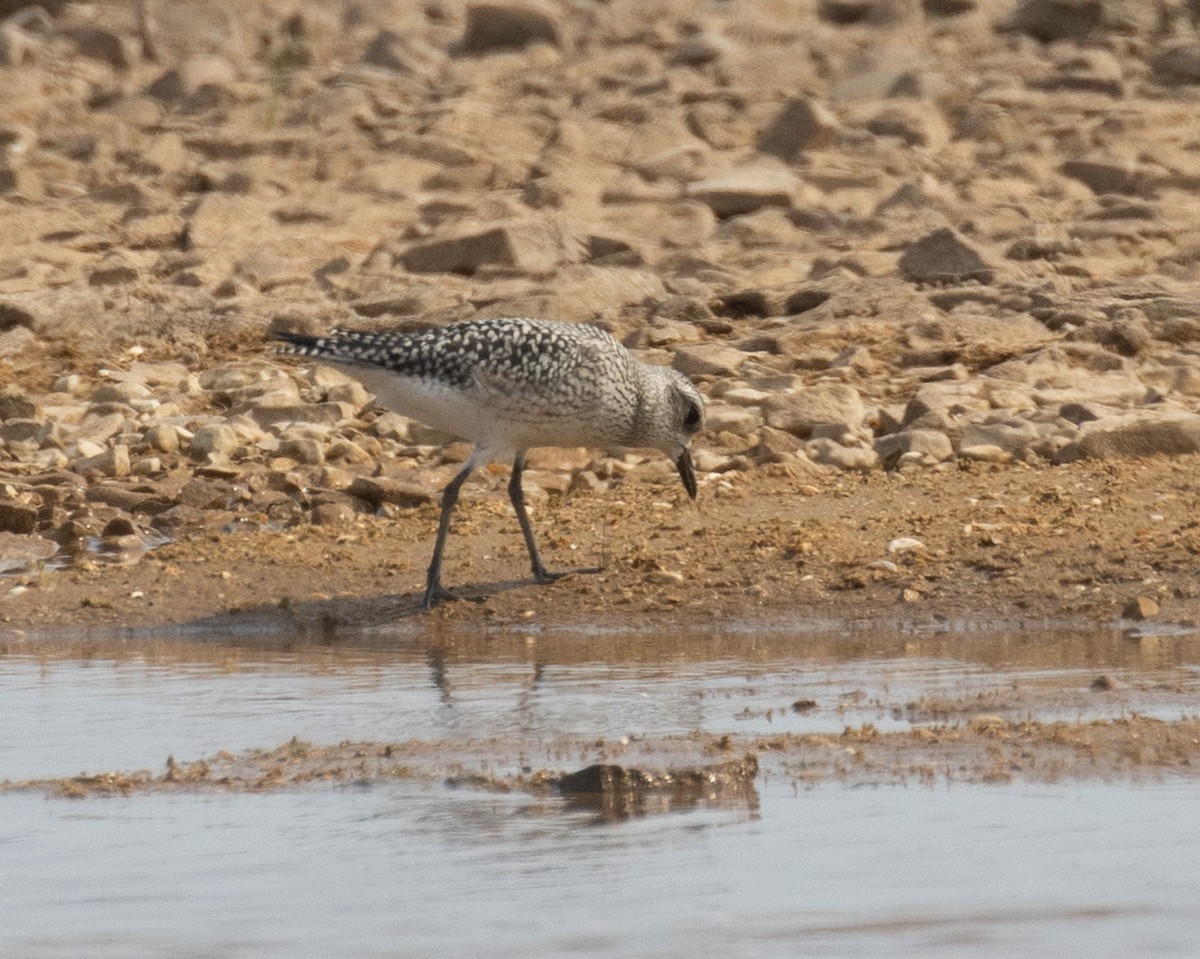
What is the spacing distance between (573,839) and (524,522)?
13.0 feet

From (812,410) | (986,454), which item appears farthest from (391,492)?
(986,454)

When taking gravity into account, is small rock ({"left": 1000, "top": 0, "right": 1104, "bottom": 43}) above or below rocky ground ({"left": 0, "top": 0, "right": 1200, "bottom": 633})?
above

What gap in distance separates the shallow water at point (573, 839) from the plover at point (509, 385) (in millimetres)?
1749

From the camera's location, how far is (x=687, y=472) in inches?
393

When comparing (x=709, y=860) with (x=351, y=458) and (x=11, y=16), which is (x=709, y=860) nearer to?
(x=351, y=458)

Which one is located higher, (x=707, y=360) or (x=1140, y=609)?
(x=707, y=360)

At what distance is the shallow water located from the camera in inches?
192

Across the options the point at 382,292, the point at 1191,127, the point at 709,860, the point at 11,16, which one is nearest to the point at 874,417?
the point at 382,292

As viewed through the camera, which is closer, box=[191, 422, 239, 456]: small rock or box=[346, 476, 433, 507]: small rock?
box=[346, 476, 433, 507]: small rock

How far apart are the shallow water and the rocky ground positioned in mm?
1519

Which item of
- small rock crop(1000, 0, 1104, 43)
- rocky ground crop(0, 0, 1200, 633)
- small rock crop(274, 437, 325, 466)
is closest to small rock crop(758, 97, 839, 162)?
rocky ground crop(0, 0, 1200, 633)

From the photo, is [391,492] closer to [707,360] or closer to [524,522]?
[524,522]

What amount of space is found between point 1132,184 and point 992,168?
0.96 metres

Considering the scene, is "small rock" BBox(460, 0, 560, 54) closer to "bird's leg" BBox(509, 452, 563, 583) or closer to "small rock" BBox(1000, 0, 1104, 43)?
"small rock" BBox(1000, 0, 1104, 43)
